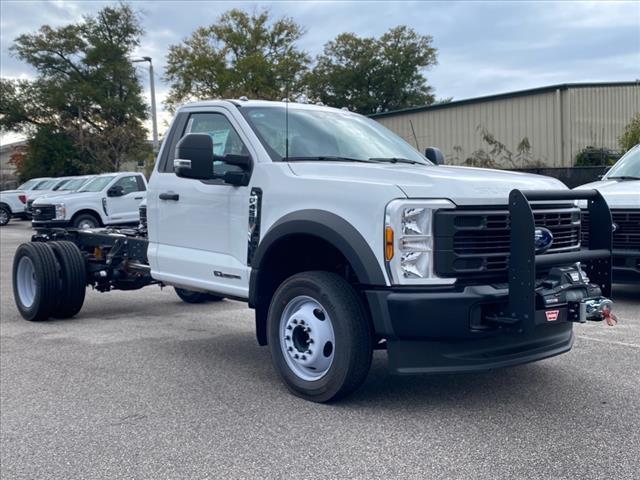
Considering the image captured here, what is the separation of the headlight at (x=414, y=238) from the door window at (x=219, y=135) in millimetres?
1753

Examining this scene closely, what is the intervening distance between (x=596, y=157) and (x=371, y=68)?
125 feet

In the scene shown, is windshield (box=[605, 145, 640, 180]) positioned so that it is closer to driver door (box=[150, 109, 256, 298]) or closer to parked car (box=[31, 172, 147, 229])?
driver door (box=[150, 109, 256, 298])

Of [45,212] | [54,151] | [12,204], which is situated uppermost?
[54,151]

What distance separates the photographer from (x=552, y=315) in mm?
4863

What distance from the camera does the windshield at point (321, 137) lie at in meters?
6.06

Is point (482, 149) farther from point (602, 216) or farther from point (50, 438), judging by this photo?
point (50, 438)

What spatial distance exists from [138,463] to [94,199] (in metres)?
17.9

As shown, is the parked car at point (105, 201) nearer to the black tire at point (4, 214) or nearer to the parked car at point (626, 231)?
the black tire at point (4, 214)

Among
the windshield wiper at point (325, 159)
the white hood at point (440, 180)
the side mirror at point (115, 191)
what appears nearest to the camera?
the white hood at point (440, 180)

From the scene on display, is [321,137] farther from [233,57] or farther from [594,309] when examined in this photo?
[233,57]

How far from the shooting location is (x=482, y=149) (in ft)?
91.7

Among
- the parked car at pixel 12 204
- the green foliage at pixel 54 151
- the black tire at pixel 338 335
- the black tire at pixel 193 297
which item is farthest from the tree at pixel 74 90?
the black tire at pixel 338 335

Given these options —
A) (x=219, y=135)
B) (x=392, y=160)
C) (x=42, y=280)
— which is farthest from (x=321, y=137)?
(x=42, y=280)

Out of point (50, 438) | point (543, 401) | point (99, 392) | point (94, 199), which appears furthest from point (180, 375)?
point (94, 199)
